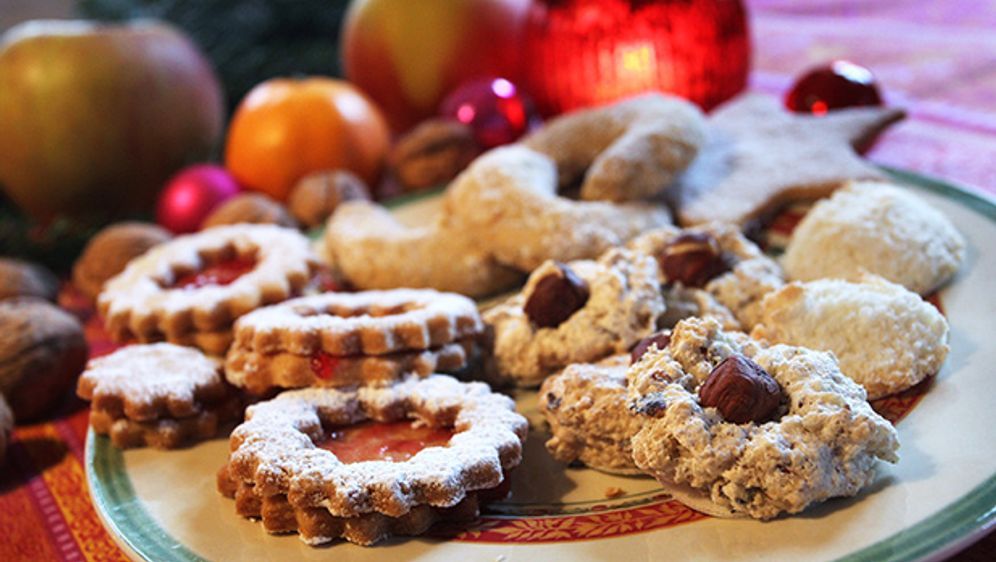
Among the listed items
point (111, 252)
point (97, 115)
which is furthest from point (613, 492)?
point (97, 115)

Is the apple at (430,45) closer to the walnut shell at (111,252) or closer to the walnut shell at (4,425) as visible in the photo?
the walnut shell at (111,252)

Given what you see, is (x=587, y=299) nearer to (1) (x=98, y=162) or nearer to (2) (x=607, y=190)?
(2) (x=607, y=190)

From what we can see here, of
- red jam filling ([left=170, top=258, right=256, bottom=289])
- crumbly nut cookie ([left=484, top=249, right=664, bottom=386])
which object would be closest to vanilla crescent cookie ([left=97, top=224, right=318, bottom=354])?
red jam filling ([left=170, top=258, right=256, bottom=289])

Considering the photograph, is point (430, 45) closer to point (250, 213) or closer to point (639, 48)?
point (639, 48)

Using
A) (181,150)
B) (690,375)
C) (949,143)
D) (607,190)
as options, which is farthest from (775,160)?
(181,150)

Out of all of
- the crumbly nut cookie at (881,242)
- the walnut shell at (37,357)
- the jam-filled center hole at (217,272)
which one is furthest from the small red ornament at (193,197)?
the crumbly nut cookie at (881,242)

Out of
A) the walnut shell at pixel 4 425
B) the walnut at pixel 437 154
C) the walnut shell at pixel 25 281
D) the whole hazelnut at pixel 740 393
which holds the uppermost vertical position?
A: the whole hazelnut at pixel 740 393

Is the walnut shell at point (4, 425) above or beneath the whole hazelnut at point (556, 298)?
beneath
